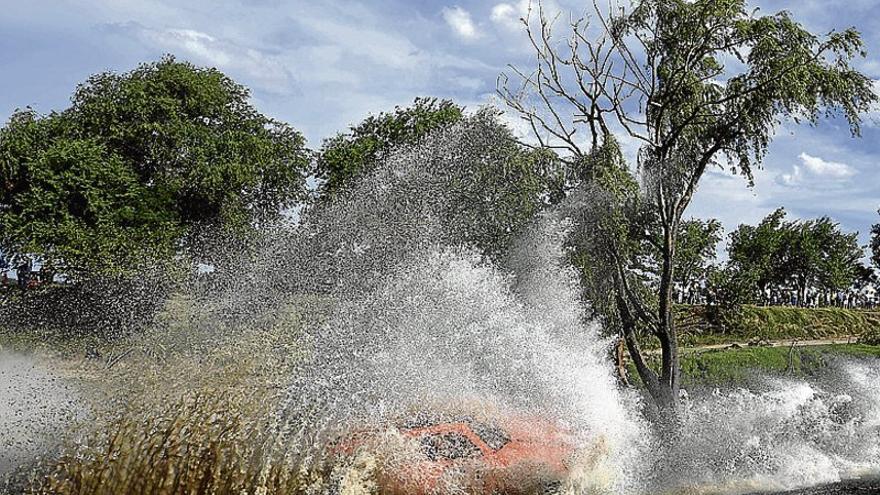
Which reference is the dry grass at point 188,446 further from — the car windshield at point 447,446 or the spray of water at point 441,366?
the car windshield at point 447,446

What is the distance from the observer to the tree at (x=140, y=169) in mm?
26672

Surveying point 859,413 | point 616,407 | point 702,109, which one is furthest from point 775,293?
point 616,407

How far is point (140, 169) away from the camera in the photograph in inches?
1197

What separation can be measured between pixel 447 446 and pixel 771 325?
28.8 m

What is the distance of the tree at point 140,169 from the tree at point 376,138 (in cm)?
322

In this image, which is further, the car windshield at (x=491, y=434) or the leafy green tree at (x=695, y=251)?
the leafy green tree at (x=695, y=251)

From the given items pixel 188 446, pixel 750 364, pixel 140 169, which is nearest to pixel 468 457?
pixel 188 446

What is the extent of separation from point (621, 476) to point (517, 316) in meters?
2.78

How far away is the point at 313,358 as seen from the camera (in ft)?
38.5

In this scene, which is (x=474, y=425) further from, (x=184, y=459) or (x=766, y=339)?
(x=766, y=339)

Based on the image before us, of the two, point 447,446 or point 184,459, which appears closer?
point 184,459

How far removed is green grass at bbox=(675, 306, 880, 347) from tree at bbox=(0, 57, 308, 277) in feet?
51.4

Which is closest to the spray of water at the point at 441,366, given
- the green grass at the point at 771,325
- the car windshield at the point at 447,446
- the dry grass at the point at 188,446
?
the dry grass at the point at 188,446

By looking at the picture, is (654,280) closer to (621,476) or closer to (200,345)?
(621,476)
